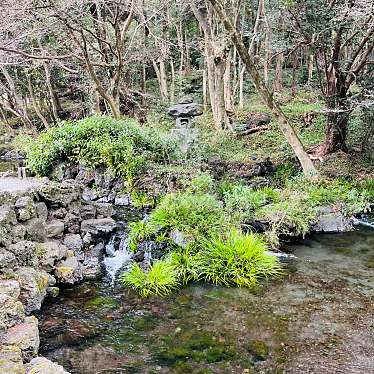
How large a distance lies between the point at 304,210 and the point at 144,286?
460 centimetres

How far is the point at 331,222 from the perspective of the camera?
10.2 m

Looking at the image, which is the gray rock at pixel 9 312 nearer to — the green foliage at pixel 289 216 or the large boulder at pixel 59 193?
the large boulder at pixel 59 193

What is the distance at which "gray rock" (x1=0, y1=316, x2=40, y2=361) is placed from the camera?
457 cm

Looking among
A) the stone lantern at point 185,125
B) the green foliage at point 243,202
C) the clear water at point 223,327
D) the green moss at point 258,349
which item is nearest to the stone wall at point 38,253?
the clear water at point 223,327

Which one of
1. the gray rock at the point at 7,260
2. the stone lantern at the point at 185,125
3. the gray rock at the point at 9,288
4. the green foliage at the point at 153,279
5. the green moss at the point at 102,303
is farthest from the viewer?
the stone lantern at the point at 185,125

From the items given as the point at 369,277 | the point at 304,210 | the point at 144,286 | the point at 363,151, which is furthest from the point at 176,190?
the point at 363,151

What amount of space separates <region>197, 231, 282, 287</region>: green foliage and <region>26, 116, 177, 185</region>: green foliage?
521cm

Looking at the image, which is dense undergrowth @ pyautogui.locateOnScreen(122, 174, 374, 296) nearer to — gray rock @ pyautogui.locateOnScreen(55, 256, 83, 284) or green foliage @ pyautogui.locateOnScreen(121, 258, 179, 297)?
green foliage @ pyautogui.locateOnScreen(121, 258, 179, 297)

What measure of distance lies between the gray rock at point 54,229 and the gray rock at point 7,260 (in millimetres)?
1944

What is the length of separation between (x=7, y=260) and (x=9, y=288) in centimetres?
92

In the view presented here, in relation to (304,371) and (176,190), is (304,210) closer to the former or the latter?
(176,190)

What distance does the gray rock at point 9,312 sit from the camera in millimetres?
4816

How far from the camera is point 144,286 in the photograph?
7.26 meters

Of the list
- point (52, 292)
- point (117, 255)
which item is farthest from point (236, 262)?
point (52, 292)
